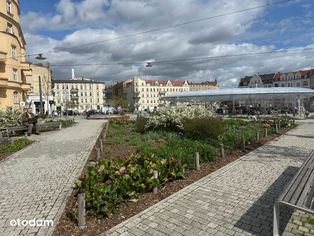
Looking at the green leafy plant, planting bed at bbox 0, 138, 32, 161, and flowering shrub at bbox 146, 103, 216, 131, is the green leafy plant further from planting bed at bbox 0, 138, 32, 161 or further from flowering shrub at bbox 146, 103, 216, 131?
flowering shrub at bbox 146, 103, 216, 131

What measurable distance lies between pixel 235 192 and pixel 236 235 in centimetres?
183

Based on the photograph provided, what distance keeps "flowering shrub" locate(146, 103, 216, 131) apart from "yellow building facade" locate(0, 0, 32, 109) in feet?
59.2

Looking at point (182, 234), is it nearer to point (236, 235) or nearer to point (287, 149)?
point (236, 235)

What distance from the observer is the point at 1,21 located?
2672 centimetres

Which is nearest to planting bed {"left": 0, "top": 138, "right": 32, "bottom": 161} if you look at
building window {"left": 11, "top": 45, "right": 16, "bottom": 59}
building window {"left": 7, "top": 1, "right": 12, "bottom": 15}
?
building window {"left": 11, "top": 45, "right": 16, "bottom": 59}

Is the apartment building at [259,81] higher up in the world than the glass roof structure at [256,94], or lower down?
higher up

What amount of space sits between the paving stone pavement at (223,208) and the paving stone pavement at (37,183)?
164 cm

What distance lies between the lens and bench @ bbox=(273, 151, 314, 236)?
3828mm

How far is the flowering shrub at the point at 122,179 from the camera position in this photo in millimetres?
4902

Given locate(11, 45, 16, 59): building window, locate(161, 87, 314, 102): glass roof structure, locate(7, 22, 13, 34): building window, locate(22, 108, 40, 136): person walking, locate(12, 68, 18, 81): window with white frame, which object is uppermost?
locate(7, 22, 13, 34): building window

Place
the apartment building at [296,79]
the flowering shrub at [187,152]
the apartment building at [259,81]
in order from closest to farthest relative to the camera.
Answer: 1. the flowering shrub at [187,152]
2. the apartment building at [296,79]
3. the apartment building at [259,81]

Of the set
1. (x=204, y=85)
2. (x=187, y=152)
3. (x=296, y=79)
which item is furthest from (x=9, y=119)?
(x=204, y=85)

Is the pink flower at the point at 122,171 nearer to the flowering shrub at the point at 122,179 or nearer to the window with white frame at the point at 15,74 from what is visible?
the flowering shrub at the point at 122,179

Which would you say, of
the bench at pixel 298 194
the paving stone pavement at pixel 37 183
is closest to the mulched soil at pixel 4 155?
the paving stone pavement at pixel 37 183
